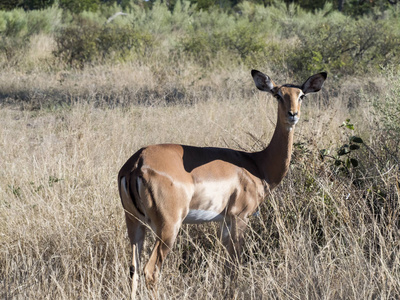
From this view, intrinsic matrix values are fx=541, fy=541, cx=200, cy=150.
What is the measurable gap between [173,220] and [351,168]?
2208 mm

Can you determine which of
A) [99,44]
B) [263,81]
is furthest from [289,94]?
[99,44]

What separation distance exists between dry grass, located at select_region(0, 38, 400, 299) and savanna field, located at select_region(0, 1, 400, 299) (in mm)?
18

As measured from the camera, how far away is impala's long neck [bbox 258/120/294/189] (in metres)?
3.80

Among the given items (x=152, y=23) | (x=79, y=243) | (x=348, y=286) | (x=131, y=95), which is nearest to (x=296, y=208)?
(x=348, y=286)

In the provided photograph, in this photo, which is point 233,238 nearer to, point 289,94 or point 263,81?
point 289,94

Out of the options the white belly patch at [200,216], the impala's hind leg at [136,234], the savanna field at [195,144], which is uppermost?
the white belly patch at [200,216]

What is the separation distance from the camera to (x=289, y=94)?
3598mm

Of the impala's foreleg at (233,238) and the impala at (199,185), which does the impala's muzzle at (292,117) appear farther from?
the impala's foreleg at (233,238)

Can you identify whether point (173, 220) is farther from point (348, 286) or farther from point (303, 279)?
point (348, 286)

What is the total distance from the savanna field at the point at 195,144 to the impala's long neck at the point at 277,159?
266 mm

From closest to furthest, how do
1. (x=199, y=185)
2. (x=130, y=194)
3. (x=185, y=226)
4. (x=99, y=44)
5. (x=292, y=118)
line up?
(x=130, y=194)
(x=199, y=185)
(x=292, y=118)
(x=185, y=226)
(x=99, y=44)

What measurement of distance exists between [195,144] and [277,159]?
7.82 feet

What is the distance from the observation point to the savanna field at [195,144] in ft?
10.9

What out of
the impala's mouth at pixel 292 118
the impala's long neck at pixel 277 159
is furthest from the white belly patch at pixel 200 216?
the impala's mouth at pixel 292 118
